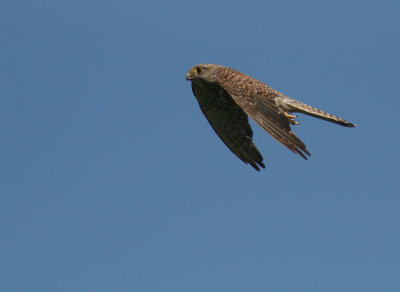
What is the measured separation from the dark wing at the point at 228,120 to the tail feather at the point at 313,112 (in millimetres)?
1630

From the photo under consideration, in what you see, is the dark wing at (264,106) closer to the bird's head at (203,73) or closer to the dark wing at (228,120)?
the bird's head at (203,73)

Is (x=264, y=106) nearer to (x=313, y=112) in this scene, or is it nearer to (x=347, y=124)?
(x=313, y=112)

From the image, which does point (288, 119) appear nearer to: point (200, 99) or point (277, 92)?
point (277, 92)

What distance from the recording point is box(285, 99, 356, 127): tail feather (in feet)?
49.3

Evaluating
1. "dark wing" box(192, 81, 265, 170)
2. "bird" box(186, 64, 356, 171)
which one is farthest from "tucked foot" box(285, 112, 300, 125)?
"dark wing" box(192, 81, 265, 170)

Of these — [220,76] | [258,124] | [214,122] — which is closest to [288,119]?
[258,124]

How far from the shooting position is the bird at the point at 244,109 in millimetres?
13828

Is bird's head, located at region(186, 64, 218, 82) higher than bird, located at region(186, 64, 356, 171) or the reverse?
higher

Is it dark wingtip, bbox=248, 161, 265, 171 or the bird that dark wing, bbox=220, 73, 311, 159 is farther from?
dark wingtip, bbox=248, 161, 265, 171

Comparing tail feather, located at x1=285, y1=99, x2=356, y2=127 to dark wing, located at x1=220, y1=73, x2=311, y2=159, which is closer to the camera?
dark wing, located at x1=220, y1=73, x2=311, y2=159

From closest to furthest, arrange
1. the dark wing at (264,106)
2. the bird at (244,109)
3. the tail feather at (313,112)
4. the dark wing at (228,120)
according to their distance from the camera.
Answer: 1. the dark wing at (264,106)
2. the bird at (244,109)
3. the tail feather at (313,112)
4. the dark wing at (228,120)

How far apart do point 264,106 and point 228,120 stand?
281 cm

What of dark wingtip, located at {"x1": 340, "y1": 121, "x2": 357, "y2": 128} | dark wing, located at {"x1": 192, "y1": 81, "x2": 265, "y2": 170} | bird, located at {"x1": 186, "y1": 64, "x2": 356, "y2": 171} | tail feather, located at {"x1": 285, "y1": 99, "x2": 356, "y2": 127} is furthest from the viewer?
dark wing, located at {"x1": 192, "y1": 81, "x2": 265, "y2": 170}

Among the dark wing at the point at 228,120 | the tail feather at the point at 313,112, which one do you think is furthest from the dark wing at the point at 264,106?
the dark wing at the point at 228,120
